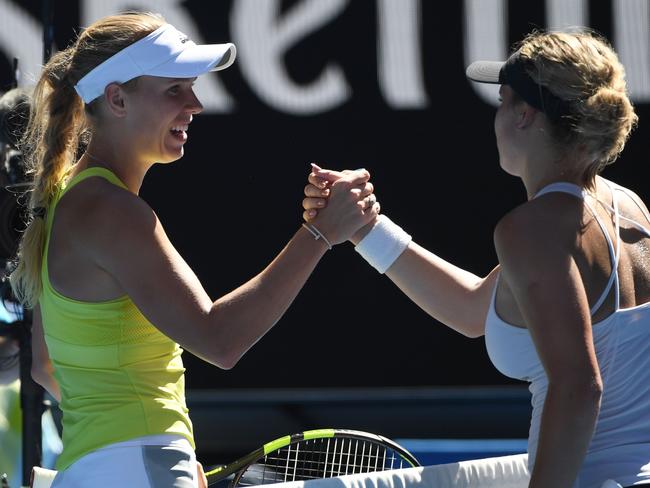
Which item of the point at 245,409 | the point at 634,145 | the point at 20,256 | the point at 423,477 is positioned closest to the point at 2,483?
the point at 20,256

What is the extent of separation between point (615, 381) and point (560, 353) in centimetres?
21

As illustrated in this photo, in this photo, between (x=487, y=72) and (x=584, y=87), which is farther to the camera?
(x=487, y=72)

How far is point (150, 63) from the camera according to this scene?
2.02 m

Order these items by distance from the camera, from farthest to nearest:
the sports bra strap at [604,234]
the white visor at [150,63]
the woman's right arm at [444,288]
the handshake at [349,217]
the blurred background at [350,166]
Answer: the blurred background at [350,166] → the woman's right arm at [444,288] → the handshake at [349,217] → the white visor at [150,63] → the sports bra strap at [604,234]

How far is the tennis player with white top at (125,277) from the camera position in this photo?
1.88 m

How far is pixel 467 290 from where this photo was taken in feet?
8.06

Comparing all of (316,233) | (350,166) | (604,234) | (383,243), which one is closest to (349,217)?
(316,233)

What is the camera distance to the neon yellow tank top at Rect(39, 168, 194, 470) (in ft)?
6.24

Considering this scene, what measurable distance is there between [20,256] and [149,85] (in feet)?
1.32

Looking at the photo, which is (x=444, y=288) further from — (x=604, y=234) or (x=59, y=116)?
(x=59, y=116)

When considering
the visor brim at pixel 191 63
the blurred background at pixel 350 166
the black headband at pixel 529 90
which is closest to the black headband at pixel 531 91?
the black headband at pixel 529 90

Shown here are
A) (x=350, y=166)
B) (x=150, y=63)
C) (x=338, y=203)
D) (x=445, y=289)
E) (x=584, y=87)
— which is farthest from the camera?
(x=350, y=166)

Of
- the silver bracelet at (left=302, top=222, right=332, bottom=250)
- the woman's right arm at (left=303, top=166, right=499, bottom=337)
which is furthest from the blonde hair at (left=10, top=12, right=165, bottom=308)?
the woman's right arm at (left=303, top=166, right=499, bottom=337)

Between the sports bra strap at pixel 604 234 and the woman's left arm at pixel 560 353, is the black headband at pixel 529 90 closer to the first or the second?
the sports bra strap at pixel 604 234
